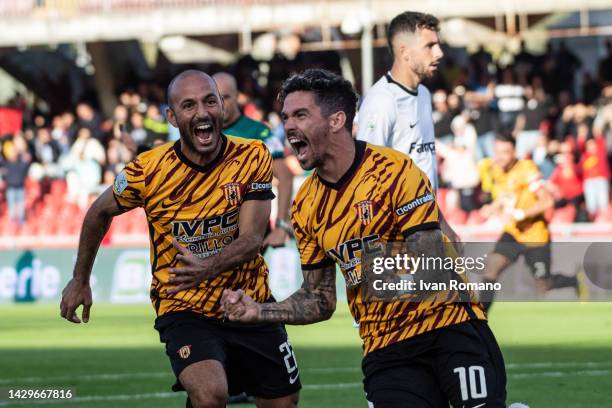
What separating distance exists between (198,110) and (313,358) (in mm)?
6423

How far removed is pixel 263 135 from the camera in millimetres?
11398

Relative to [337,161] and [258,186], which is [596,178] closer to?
[258,186]

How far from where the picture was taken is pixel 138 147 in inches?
414

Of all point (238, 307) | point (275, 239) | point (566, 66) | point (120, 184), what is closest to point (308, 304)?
point (238, 307)

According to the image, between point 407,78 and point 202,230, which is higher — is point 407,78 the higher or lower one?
the higher one

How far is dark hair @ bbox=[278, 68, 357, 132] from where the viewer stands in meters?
6.60

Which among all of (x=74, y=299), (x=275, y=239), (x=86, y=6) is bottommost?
(x=74, y=299)

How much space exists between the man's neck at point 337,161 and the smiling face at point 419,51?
139 inches

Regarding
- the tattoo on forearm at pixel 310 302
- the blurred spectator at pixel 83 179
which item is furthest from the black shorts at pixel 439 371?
the blurred spectator at pixel 83 179

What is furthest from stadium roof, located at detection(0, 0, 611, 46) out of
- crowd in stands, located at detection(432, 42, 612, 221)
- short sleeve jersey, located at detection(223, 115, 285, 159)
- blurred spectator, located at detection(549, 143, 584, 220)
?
short sleeve jersey, located at detection(223, 115, 285, 159)

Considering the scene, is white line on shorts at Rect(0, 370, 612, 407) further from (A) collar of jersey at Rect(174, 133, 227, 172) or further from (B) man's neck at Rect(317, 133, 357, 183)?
(B) man's neck at Rect(317, 133, 357, 183)

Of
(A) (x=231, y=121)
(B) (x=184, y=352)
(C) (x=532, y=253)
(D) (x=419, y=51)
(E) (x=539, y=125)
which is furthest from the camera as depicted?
(E) (x=539, y=125)

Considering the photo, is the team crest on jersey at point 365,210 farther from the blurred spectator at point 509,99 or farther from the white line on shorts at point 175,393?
the blurred spectator at point 509,99

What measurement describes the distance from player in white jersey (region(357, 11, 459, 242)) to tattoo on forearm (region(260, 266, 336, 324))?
10.8 feet
